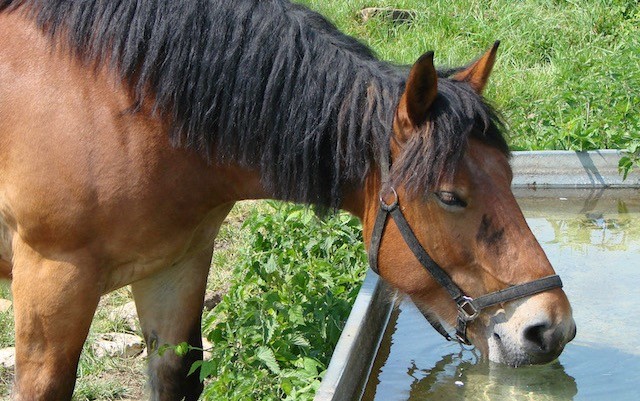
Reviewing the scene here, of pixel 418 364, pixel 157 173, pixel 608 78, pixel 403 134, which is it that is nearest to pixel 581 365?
pixel 418 364

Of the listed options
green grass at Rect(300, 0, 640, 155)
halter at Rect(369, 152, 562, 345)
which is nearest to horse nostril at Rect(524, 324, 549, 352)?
halter at Rect(369, 152, 562, 345)

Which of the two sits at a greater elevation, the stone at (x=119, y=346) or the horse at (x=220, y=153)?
the horse at (x=220, y=153)

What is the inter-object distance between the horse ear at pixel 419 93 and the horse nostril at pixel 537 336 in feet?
2.23

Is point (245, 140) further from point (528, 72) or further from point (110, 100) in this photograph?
point (528, 72)

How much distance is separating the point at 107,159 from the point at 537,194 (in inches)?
134

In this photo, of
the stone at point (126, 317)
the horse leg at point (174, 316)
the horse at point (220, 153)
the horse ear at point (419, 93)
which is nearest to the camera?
the horse ear at point (419, 93)

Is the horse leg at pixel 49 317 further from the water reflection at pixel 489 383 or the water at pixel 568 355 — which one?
the water reflection at pixel 489 383

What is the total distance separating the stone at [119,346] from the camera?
14.0 ft

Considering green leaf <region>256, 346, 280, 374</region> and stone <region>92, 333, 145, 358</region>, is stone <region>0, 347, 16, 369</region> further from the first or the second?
green leaf <region>256, 346, 280, 374</region>

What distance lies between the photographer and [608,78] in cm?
681

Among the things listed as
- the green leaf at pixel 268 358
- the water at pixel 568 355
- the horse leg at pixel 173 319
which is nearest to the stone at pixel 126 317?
the horse leg at pixel 173 319

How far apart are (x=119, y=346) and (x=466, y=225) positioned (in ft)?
6.57

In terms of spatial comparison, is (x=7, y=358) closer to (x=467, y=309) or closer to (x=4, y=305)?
(x=4, y=305)

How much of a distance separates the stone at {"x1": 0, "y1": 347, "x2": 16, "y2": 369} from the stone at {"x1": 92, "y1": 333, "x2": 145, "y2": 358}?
0.34 m
